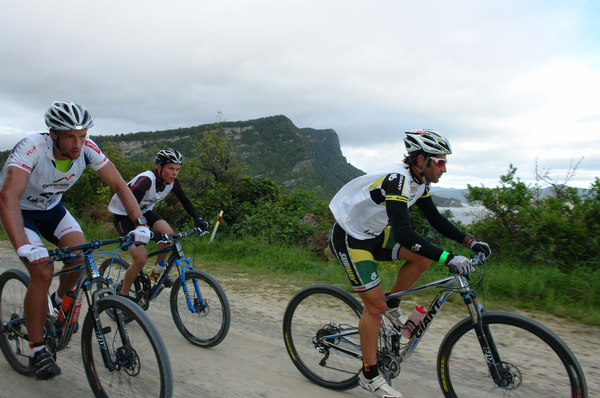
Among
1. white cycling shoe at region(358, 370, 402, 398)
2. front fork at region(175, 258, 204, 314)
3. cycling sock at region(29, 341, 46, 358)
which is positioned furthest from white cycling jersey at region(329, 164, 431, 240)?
cycling sock at region(29, 341, 46, 358)

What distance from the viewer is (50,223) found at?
11.1 ft

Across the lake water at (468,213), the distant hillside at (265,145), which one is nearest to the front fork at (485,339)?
A: the lake water at (468,213)

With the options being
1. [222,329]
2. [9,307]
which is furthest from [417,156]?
[9,307]

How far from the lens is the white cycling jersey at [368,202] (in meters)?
2.87

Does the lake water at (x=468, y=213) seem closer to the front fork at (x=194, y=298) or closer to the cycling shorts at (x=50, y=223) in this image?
the front fork at (x=194, y=298)

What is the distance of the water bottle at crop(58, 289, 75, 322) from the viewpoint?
3.05 m

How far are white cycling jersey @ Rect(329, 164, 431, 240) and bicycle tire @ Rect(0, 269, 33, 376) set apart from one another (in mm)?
2946

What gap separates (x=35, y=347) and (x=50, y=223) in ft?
3.54

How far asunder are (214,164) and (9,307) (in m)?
21.2

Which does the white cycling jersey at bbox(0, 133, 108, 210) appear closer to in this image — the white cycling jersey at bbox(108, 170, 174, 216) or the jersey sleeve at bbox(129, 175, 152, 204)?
the jersey sleeve at bbox(129, 175, 152, 204)

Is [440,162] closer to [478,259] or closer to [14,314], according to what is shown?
[478,259]

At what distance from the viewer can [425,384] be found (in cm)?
306

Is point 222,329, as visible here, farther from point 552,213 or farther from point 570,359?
point 552,213

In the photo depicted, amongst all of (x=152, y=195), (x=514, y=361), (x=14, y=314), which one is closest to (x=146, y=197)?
(x=152, y=195)
